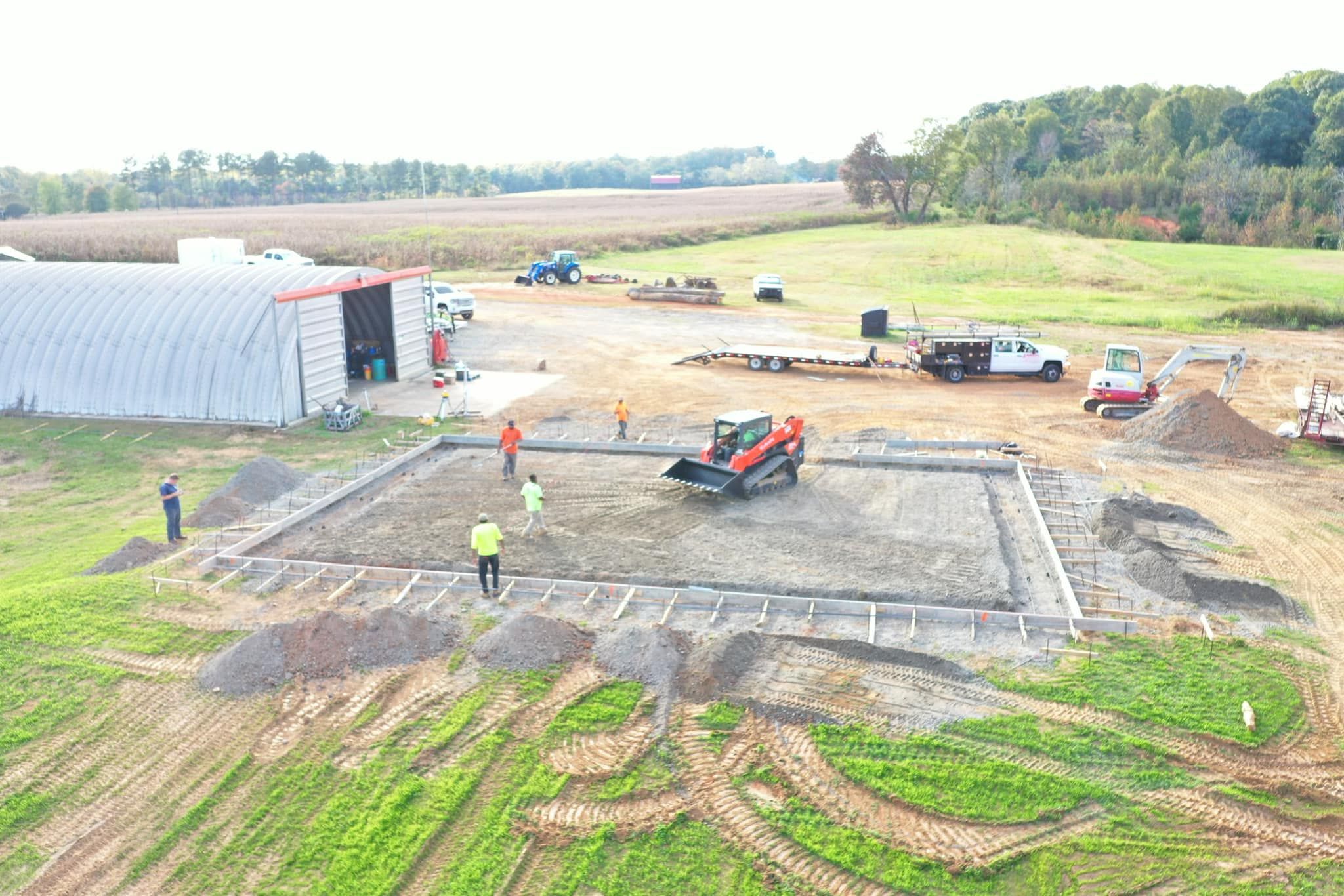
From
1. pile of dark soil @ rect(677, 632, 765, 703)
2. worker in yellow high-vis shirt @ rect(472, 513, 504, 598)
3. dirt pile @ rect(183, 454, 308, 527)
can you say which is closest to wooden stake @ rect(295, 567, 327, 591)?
worker in yellow high-vis shirt @ rect(472, 513, 504, 598)

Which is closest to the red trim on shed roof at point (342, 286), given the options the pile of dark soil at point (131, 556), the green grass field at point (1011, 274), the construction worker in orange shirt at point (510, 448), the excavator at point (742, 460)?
the construction worker in orange shirt at point (510, 448)

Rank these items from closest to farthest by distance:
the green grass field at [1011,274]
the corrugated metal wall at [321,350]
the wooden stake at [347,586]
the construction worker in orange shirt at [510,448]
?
the wooden stake at [347,586], the construction worker in orange shirt at [510,448], the corrugated metal wall at [321,350], the green grass field at [1011,274]

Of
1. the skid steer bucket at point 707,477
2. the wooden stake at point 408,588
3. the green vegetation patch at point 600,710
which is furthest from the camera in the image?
the skid steer bucket at point 707,477

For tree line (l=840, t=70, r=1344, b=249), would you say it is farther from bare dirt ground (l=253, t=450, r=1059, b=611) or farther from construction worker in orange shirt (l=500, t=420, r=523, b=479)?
construction worker in orange shirt (l=500, t=420, r=523, b=479)

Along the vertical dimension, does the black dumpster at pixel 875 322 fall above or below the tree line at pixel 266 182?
below

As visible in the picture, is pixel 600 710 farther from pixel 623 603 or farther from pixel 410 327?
pixel 410 327

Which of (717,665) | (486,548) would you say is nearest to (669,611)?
(717,665)

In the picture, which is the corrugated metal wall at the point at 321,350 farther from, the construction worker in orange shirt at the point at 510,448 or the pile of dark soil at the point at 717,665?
the pile of dark soil at the point at 717,665
